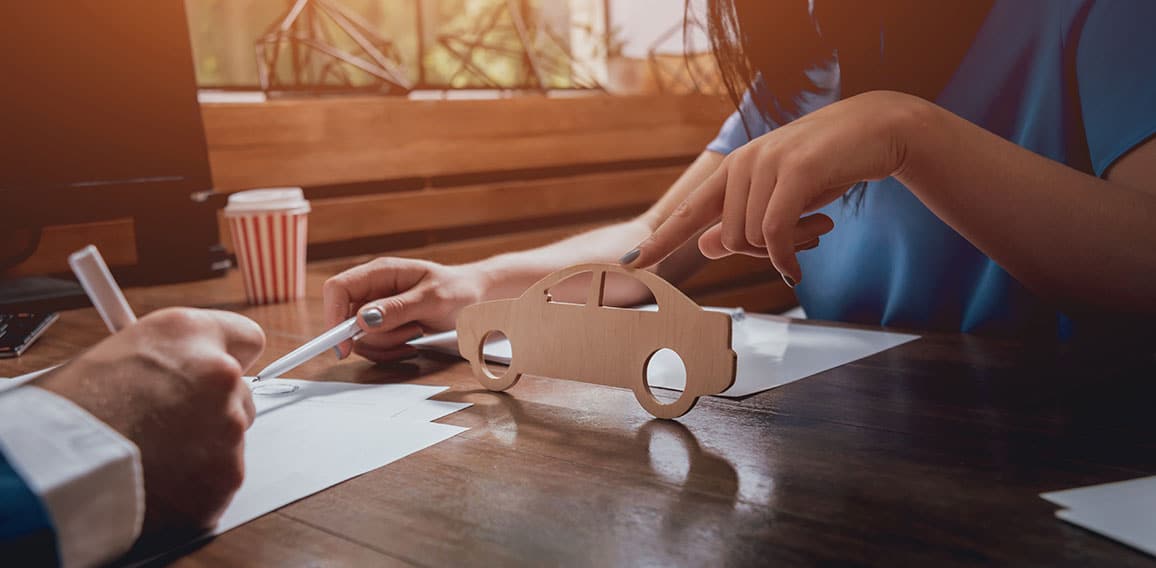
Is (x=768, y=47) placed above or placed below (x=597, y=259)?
above

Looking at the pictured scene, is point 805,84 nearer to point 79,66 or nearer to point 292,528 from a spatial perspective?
point 292,528

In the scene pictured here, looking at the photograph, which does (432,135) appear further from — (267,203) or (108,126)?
(267,203)

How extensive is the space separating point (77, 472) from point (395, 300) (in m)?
0.53

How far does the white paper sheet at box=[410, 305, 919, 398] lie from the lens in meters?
0.74

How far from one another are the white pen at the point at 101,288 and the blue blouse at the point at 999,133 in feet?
2.78

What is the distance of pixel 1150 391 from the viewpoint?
2.18 ft

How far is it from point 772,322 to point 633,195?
78.7 inches

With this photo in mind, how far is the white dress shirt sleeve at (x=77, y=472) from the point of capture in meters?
0.39

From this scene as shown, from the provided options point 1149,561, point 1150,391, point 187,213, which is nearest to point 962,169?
point 1150,391

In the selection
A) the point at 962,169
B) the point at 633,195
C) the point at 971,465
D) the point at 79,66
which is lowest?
the point at 633,195

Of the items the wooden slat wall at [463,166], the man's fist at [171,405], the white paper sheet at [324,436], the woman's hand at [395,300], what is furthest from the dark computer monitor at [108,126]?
the man's fist at [171,405]

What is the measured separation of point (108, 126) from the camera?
4.94 ft

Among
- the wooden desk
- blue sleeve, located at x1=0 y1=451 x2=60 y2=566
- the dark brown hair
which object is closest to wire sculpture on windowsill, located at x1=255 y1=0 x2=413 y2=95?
the dark brown hair

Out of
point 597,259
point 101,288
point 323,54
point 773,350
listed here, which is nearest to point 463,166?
point 323,54
